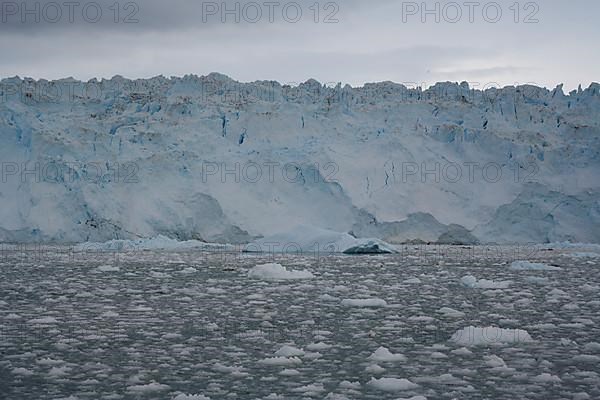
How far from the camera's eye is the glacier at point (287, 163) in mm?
16812

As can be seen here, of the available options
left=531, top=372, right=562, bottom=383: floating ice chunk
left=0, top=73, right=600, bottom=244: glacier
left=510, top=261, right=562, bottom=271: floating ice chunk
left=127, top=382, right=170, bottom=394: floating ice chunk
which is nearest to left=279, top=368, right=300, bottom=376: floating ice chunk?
left=127, top=382, right=170, bottom=394: floating ice chunk

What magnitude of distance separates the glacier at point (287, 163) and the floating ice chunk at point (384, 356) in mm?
12762

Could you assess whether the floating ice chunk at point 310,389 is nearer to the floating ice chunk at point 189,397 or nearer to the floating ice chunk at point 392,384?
the floating ice chunk at point 392,384

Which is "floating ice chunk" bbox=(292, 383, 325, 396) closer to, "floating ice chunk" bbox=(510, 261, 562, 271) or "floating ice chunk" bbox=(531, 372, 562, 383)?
"floating ice chunk" bbox=(531, 372, 562, 383)

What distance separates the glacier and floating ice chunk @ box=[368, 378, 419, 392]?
530 inches

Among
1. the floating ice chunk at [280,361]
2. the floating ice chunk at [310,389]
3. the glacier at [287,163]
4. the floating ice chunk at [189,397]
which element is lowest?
the floating ice chunk at [280,361]

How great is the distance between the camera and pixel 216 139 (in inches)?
726

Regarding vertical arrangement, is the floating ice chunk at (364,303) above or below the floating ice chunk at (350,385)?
below

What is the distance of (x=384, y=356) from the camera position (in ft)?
14.6

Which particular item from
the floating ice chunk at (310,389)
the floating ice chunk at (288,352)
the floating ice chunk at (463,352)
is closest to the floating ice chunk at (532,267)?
the floating ice chunk at (463,352)

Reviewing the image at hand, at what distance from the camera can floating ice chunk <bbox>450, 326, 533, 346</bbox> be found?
5012mm

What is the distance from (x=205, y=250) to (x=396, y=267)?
5.99 meters

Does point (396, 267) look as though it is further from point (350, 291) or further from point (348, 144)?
point (348, 144)

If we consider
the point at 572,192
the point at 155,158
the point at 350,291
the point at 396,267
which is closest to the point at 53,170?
the point at 155,158
